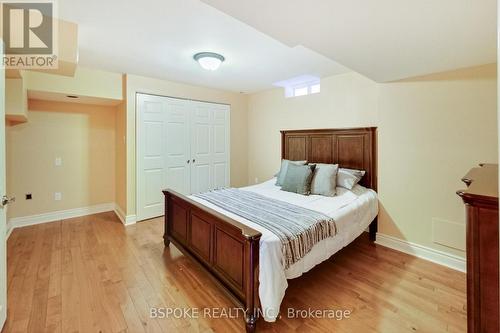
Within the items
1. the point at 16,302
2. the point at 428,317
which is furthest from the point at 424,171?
the point at 16,302

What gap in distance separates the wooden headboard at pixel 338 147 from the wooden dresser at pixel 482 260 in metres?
2.24

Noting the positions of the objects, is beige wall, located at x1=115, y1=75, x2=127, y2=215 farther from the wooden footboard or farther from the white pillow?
the white pillow

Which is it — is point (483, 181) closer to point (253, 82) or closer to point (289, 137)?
point (289, 137)

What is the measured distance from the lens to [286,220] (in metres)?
2.11

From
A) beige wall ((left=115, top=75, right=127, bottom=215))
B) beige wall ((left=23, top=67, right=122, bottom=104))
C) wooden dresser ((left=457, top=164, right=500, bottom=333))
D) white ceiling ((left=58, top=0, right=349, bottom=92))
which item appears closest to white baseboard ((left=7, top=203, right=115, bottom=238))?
beige wall ((left=115, top=75, right=127, bottom=215))

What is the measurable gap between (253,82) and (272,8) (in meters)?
2.87

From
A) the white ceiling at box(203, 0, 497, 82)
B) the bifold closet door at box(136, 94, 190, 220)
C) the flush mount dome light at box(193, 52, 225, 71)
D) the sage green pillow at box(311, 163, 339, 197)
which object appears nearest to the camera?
the white ceiling at box(203, 0, 497, 82)

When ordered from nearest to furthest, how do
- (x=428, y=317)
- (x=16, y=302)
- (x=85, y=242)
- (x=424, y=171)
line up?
(x=428, y=317) < (x=16, y=302) < (x=424, y=171) < (x=85, y=242)

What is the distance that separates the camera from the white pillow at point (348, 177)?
3.10 m

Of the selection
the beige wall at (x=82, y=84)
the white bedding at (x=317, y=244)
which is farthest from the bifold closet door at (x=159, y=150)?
the white bedding at (x=317, y=244)

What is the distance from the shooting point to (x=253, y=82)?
415cm

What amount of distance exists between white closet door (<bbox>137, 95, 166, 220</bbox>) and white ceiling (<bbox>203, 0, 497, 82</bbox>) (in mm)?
2867

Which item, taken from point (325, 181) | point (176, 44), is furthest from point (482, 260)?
point (176, 44)

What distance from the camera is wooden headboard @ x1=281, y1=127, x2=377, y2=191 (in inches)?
126
